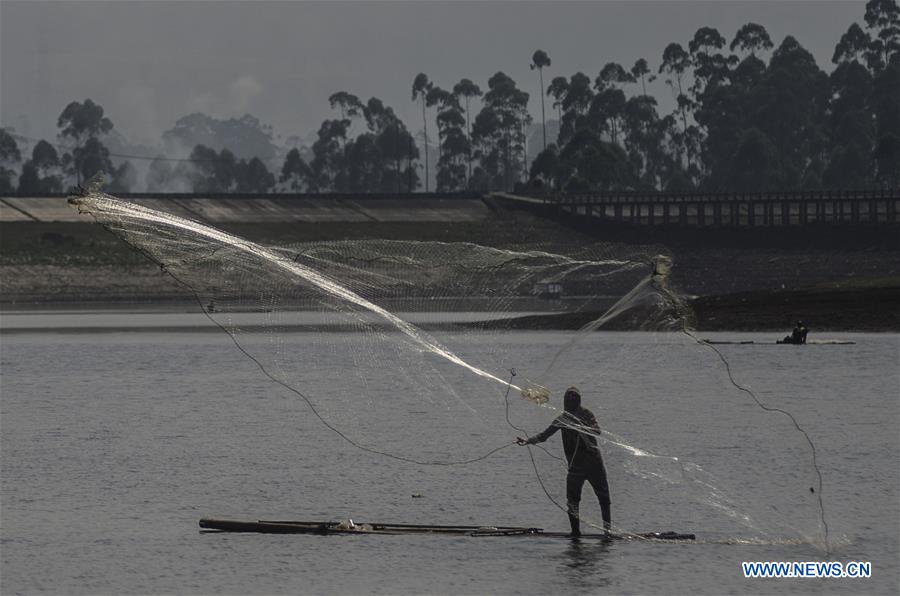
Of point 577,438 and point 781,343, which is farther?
point 781,343

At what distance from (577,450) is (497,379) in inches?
102

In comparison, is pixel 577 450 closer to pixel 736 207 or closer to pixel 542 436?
pixel 542 436

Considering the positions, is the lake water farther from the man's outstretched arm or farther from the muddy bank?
the muddy bank

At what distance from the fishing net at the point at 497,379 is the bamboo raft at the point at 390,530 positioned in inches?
41.9

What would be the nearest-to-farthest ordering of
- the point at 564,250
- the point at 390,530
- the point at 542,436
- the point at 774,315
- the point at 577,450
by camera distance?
the point at 542,436
the point at 577,450
the point at 390,530
the point at 774,315
the point at 564,250

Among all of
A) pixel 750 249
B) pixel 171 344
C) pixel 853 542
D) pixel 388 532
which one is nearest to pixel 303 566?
pixel 388 532

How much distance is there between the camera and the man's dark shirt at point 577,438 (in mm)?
22812

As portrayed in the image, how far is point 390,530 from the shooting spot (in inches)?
1017

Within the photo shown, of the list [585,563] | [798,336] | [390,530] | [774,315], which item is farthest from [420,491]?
[774,315]

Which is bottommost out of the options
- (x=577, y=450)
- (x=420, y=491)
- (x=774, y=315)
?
(x=774, y=315)

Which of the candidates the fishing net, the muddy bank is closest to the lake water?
the fishing net

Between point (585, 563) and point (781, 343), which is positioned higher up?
point (585, 563)

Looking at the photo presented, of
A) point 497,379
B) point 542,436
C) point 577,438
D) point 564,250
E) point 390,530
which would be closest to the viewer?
point 497,379

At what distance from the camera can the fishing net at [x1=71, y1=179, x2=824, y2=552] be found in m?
21.6
